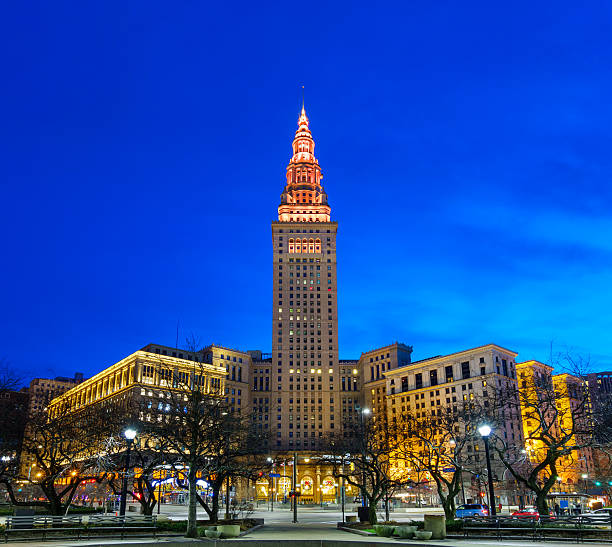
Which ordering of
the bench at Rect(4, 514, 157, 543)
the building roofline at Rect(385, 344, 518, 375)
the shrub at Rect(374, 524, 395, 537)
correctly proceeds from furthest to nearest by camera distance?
the building roofline at Rect(385, 344, 518, 375) < the shrub at Rect(374, 524, 395, 537) < the bench at Rect(4, 514, 157, 543)

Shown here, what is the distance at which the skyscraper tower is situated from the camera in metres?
174

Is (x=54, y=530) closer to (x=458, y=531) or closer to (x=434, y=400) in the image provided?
(x=458, y=531)

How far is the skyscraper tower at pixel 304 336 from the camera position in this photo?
17388cm

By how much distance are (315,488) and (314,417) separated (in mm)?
20467

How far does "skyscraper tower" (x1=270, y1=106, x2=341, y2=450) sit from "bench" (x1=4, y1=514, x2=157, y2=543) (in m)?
136

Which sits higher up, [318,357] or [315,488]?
[318,357]

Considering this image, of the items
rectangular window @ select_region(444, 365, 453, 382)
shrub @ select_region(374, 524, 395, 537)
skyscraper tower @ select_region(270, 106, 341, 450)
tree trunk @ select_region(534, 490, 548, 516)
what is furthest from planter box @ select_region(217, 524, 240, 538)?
skyscraper tower @ select_region(270, 106, 341, 450)

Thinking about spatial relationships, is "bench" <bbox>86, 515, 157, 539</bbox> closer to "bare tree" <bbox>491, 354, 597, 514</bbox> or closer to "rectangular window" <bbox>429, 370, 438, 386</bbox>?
"bare tree" <bbox>491, 354, 597, 514</bbox>

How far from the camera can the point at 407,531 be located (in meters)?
31.9

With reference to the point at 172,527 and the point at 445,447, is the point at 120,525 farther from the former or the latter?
the point at 445,447

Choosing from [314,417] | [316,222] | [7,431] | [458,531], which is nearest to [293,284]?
[316,222]

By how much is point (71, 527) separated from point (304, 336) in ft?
480

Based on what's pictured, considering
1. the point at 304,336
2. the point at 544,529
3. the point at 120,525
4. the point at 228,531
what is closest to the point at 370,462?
the point at 228,531

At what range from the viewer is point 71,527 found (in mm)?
33438
